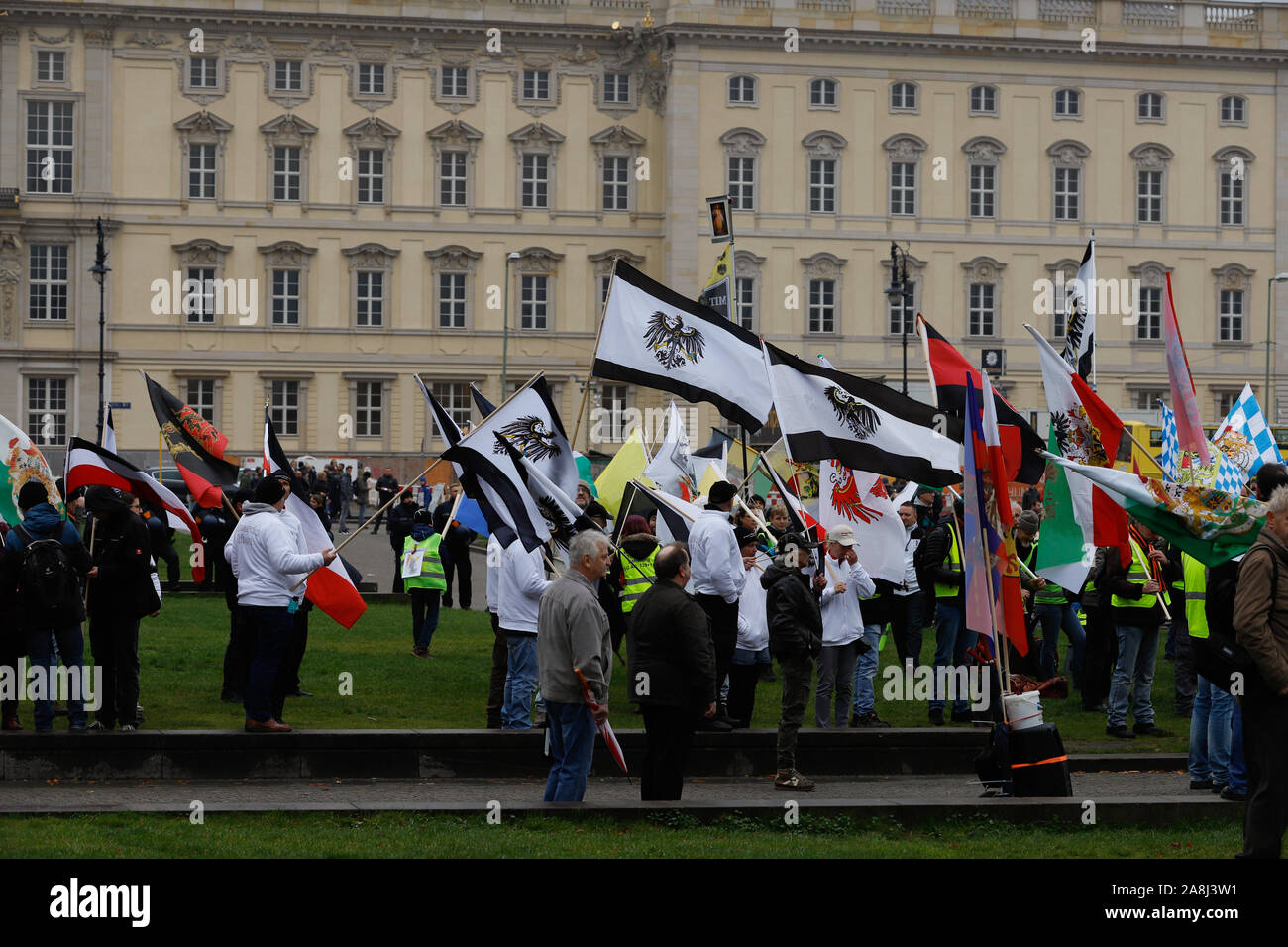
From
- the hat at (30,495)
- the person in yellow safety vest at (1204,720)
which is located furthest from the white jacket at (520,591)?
the person in yellow safety vest at (1204,720)

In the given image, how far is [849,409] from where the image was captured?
44.2ft

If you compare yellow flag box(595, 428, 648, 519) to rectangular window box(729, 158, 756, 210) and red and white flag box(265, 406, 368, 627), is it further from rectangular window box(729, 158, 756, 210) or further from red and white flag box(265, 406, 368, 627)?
rectangular window box(729, 158, 756, 210)

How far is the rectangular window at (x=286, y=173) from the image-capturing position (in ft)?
204

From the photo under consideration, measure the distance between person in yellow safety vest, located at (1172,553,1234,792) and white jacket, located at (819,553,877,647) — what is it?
274 centimetres

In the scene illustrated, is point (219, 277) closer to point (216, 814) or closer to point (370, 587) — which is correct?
point (370, 587)

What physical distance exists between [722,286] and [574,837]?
15144mm

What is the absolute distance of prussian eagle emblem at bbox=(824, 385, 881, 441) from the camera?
44.1ft

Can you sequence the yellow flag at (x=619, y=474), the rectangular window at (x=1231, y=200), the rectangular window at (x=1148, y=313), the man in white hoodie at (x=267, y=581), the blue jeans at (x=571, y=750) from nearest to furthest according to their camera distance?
1. the blue jeans at (x=571, y=750)
2. the man in white hoodie at (x=267, y=581)
3. the yellow flag at (x=619, y=474)
4. the rectangular window at (x=1148, y=313)
5. the rectangular window at (x=1231, y=200)

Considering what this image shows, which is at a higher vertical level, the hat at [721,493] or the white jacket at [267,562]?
the hat at [721,493]

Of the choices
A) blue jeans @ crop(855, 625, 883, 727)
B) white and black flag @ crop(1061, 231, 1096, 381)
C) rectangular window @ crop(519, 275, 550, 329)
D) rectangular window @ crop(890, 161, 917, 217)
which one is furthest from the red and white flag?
rectangular window @ crop(890, 161, 917, 217)

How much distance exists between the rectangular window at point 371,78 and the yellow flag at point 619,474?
44.5 m

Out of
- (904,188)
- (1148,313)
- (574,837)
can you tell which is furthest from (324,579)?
(1148,313)

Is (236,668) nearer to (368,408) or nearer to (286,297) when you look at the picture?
(368,408)

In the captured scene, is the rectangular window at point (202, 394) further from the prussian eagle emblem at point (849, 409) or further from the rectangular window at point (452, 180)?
the prussian eagle emblem at point (849, 409)
